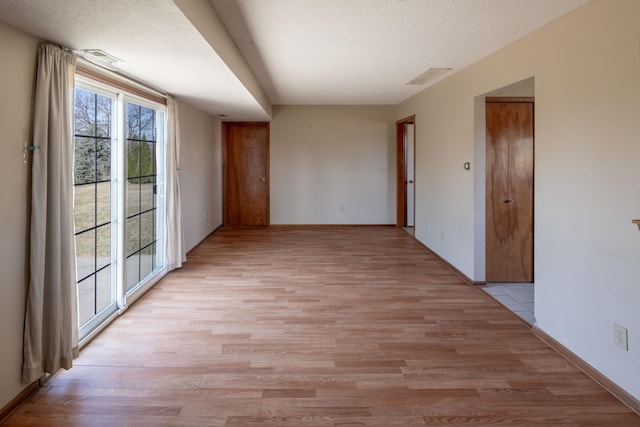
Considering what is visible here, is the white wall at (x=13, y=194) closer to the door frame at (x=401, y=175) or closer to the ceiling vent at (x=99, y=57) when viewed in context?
the ceiling vent at (x=99, y=57)

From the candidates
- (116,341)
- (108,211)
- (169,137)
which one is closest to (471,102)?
(169,137)

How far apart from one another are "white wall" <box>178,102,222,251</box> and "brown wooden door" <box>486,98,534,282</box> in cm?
388

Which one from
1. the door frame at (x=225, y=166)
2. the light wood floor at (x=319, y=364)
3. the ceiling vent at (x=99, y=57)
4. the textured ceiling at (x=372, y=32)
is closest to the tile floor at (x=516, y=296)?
the light wood floor at (x=319, y=364)

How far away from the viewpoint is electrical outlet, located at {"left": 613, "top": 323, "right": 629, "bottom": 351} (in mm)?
2340

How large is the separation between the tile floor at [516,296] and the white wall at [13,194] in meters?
3.62

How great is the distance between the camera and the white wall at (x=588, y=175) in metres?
2.30

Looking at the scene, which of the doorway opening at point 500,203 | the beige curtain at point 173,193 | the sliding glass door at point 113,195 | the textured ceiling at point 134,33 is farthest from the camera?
the beige curtain at point 173,193

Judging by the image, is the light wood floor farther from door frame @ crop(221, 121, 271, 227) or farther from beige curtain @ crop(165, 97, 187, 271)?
door frame @ crop(221, 121, 271, 227)

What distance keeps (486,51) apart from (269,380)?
11.5 ft

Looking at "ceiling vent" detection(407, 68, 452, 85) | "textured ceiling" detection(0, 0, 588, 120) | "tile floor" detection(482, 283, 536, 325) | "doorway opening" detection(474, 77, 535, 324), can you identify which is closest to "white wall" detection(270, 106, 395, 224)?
"ceiling vent" detection(407, 68, 452, 85)

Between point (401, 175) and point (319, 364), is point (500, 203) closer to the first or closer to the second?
point (319, 364)

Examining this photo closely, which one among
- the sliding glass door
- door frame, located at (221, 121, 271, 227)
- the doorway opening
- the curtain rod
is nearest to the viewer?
the curtain rod

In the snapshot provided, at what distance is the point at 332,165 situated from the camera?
27.5ft

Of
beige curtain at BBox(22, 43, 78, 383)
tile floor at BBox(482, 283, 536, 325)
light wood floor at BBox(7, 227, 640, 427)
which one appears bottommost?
light wood floor at BBox(7, 227, 640, 427)
